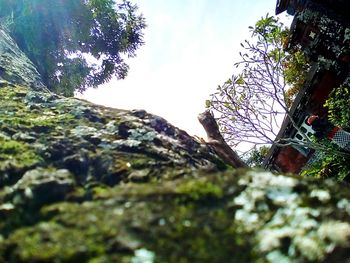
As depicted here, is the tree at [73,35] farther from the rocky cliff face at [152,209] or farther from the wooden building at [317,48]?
the rocky cliff face at [152,209]

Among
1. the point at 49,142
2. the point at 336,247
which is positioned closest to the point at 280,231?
the point at 336,247

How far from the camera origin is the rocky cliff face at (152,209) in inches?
77.9

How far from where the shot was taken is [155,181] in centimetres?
262

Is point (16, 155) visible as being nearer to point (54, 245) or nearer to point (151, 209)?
point (54, 245)

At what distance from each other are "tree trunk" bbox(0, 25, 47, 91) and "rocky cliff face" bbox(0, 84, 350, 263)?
10.5 ft

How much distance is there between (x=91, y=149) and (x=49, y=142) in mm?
370

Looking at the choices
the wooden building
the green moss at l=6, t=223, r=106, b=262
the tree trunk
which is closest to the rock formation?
the green moss at l=6, t=223, r=106, b=262

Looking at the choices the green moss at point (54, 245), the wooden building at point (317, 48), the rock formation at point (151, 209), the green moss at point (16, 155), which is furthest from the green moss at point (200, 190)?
the wooden building at point (317, 48)

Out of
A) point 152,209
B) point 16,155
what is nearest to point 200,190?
point 152,209

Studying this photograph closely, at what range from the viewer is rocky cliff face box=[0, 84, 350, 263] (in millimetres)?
1978

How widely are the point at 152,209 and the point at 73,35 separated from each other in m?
14.4

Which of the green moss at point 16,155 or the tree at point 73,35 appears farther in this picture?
the tree at point 73,35

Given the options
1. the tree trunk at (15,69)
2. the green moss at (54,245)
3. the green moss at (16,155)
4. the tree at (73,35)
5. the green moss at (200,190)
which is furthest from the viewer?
the tree at (73,35)

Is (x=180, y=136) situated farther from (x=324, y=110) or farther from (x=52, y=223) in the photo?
(x=324, y=110)
